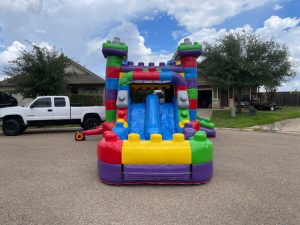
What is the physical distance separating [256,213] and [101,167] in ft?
9.67

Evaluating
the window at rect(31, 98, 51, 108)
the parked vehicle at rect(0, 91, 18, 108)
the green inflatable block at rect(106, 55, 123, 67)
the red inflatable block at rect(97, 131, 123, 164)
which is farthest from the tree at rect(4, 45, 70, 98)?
the red inflatable block at rect(97, 131, 123, 164)

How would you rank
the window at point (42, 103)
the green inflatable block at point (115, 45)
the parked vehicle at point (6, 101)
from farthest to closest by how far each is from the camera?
the parked vehicle at point (6, 101)
the window at point (42, 103)
the green inflatable block at point (115, 45)

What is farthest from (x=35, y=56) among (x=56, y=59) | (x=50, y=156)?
(x=50, y=156)

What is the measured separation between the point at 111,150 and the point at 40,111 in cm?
921

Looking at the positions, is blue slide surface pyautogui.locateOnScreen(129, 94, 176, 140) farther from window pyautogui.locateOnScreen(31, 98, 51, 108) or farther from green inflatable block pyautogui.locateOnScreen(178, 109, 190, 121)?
window pyautogui.locateOnScreen(31, 98, 51, 108)

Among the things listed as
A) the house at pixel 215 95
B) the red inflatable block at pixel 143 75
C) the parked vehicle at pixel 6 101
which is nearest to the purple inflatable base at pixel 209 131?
the red inflatable block at pixel 143 75

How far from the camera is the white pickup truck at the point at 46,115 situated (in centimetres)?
1345

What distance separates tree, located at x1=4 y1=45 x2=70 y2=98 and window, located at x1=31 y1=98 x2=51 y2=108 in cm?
504

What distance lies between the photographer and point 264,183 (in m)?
5.73

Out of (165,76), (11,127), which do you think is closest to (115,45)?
(165,76)

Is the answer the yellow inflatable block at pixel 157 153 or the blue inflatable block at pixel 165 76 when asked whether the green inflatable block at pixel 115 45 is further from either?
the yellow inflatable block at pixel 157 153

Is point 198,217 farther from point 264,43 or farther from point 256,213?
point 264,43

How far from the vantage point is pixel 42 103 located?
545 inches

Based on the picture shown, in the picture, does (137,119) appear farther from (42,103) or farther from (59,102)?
(42,103)
